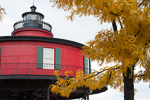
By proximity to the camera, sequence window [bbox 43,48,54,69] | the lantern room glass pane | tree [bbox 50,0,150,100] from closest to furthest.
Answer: tree [bbox 50,0,150,100], window [bbox 43,48,54,69], the lantern room glass pane

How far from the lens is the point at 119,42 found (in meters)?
5.96

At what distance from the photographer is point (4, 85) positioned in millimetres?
14250

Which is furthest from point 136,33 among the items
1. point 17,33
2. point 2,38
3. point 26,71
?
point 17,33

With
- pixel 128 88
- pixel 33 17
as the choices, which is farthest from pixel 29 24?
pixel 128 88

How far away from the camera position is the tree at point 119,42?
18.5 ft

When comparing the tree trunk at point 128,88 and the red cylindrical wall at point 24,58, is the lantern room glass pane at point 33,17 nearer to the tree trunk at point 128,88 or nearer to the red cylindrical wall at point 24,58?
the red cylindrical wall at point 24,58

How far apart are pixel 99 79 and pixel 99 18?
73.8 inches

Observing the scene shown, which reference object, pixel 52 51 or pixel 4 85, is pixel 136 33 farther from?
pixel 4 85

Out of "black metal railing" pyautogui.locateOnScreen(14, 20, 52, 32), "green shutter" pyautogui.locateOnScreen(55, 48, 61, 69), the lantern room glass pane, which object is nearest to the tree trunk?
"green shutter" pyautogui.locateOnScreen(55, 48, 61, 69)

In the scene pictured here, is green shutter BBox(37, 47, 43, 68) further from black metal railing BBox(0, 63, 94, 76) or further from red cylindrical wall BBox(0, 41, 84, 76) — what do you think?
red cylindrical wall BBox(0, 41, 84, 76)

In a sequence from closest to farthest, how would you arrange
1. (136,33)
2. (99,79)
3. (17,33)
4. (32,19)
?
(136,33), (99,79), (17,33), (32,19)

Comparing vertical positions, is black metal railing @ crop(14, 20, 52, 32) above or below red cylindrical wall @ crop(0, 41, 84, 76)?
above

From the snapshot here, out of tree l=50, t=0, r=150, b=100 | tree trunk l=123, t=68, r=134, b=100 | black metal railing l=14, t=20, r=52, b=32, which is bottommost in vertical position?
tree trunk l=123, t=68, r=134, b=100

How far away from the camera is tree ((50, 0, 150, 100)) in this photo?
564 cm
